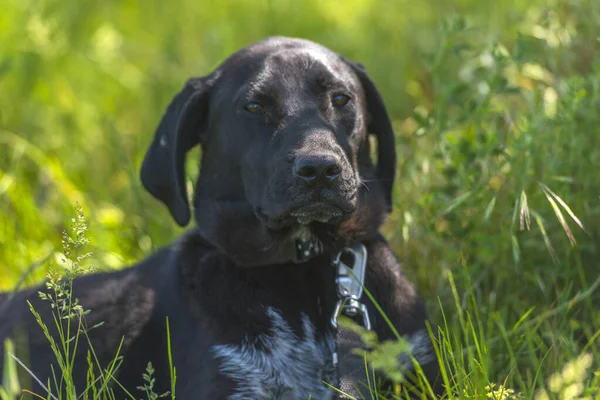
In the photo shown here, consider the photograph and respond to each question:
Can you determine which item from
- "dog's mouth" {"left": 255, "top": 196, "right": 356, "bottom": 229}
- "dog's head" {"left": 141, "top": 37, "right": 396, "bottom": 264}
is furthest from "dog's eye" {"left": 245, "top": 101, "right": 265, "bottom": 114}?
"dog's mouth" {"left": 255, "top": 196, "right": 356, "bottom": 229}

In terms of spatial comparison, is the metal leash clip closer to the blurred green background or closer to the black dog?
the black dog

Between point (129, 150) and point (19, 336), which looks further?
point (129, 150)

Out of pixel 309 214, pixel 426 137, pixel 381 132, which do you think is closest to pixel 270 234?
pixel 309 214

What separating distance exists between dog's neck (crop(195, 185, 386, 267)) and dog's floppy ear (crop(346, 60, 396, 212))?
242mm

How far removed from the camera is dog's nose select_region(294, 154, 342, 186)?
10.2 feet

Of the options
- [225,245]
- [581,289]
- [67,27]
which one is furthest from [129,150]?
[581,289]

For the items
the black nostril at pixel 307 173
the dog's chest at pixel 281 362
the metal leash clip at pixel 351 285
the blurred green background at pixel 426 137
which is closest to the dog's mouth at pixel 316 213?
the black nostril at pixel 307 173

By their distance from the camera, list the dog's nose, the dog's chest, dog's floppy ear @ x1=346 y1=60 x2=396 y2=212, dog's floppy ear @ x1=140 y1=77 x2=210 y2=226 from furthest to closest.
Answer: dog's floppy ear @ x1=346 y1=60 x2=396 y2=212 → dog's floppy ear @ x1=140 y1=77 x2=210 y2=226 → the dog's chest → the dog's nose

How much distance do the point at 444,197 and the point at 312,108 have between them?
1.02m

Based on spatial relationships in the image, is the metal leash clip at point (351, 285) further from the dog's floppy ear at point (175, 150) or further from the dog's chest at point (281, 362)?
the dog's floppy ear at point (175, 150)

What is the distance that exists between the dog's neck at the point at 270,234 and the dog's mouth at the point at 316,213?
23 centimetres

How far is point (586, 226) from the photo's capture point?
4.18 metres

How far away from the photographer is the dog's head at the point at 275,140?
10.7 feet

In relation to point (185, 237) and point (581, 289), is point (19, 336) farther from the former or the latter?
point (581, 289)
